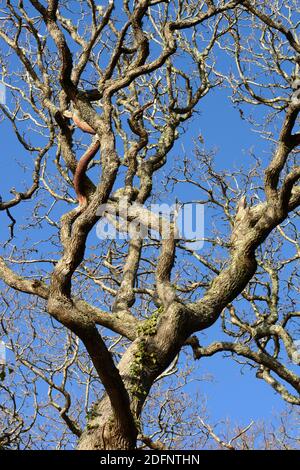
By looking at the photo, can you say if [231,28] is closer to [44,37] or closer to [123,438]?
[44,37]

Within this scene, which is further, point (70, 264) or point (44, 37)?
point (44, 37)

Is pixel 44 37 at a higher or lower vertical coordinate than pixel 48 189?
higher

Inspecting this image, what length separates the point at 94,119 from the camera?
25.0 ft

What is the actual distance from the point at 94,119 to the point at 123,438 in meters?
3.28

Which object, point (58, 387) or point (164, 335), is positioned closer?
point (164, 335)

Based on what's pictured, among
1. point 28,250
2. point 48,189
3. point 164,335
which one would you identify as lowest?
point 164,335
